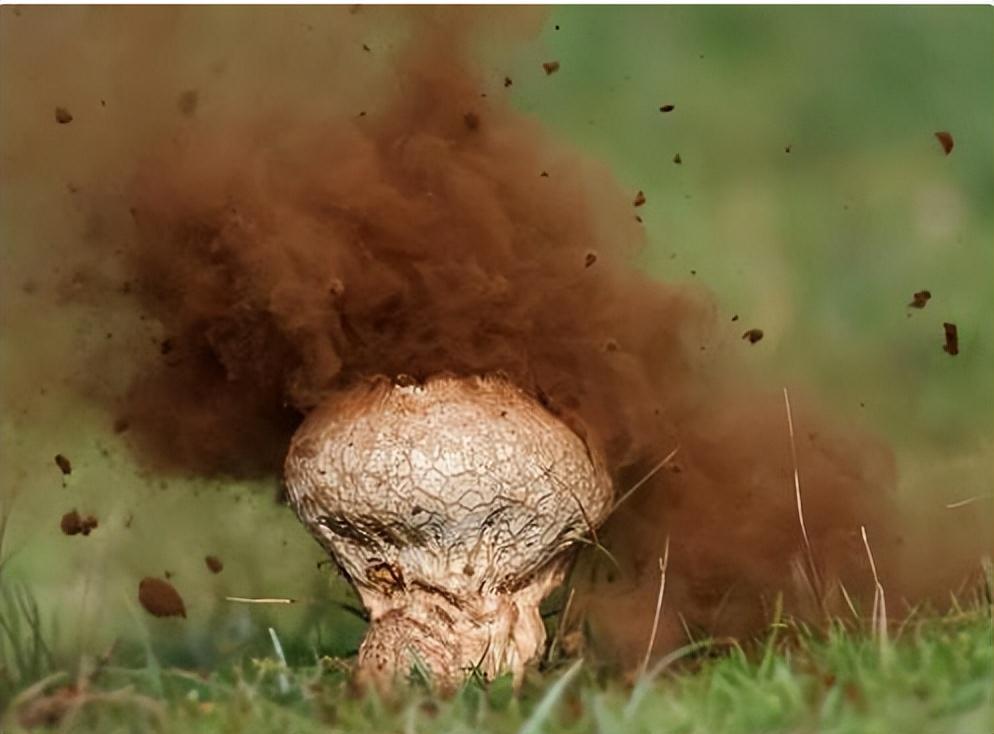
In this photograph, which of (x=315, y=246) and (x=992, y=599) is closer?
(x=315, y=246)

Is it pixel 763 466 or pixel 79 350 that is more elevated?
pixel 79 350

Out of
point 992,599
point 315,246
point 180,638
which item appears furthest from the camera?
point 180,638

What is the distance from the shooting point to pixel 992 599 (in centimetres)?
142

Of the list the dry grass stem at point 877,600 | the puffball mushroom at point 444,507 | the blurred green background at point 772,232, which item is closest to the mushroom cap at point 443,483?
the puffball mushroom at point 444,507

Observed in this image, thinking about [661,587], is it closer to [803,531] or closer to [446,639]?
[803,531]

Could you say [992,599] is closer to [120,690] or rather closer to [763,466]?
[763,466]

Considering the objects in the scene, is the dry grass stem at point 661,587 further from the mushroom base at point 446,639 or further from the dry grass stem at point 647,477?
the mushroom base at point 446,639

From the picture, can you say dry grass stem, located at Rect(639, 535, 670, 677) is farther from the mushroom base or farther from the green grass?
the mushroom base

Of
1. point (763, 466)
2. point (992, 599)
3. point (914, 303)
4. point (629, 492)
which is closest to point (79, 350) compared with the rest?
point (629, 492)

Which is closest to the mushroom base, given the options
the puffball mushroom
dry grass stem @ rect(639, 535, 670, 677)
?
the puffball mushroom

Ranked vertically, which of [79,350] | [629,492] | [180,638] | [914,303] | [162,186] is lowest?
[180,638]

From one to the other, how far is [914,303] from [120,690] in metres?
1.10

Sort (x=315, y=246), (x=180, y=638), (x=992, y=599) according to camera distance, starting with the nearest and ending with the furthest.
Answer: (x=315, y=246) → (x=992, y=599) → (x=180, y=638)

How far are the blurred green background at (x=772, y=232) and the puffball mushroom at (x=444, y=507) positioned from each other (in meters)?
0.23
